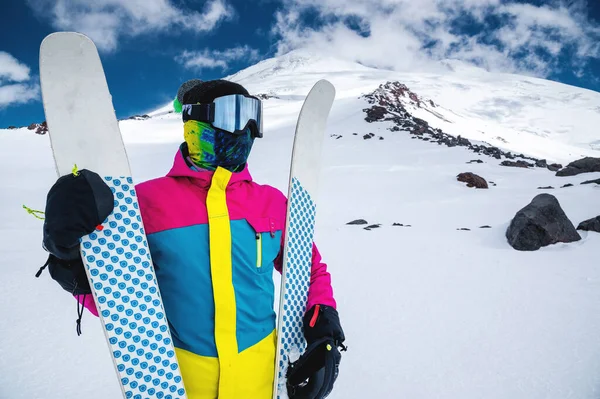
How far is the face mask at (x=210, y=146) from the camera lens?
151 cm

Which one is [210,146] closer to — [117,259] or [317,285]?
[117,259]

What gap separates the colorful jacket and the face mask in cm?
6

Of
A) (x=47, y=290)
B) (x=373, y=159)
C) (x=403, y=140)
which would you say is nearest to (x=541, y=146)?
(x=403, y=140)

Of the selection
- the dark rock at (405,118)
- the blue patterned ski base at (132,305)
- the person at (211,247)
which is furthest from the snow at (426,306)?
the dark rock at (405,118)

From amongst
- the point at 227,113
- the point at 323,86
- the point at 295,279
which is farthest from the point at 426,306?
the point at 227,113

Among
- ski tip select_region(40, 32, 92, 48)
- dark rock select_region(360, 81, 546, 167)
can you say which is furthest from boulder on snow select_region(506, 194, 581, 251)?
dark rock select_region(360, 81, 546, 167)

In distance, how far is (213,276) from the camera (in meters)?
1.34

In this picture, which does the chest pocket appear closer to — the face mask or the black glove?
the face mask

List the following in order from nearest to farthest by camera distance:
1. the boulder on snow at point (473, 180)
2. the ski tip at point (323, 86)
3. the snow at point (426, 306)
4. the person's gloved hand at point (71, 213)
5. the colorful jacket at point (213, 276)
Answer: the person's gloved hand at point (71, 213) → the colorful jacket at point (213, 276) → the ski tip at point (323, 86) → the snow at point (426, 306) → the boulder on snow at point (473, 180)

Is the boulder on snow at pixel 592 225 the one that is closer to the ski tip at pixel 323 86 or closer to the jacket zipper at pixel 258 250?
the ski tip at pixel 323 86

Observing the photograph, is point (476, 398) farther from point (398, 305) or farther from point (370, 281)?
point (370, 281)

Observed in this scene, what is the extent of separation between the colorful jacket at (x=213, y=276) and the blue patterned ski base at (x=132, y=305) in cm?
4

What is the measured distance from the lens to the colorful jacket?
1347 millimetres

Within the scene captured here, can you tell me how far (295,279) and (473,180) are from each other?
1335 centimetres
